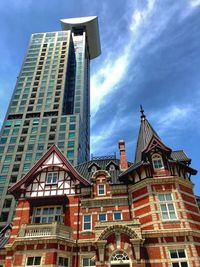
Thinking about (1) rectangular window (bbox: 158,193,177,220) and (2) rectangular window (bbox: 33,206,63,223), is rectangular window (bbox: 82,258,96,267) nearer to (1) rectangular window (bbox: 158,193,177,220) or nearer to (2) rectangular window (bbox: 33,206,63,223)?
(2) rectangular window (bbox: 33,206,63,223)

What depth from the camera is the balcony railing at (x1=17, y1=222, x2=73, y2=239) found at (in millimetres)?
21953

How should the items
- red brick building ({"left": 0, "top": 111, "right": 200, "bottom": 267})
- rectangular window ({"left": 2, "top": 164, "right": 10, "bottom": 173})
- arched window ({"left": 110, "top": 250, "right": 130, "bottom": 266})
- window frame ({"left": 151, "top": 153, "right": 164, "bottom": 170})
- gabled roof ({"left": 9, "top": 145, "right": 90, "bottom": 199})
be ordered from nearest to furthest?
arched window ({"left": 110, "top": 250, "right": 130, "bottom": 266}) → red brick building ({"left": 0, "top": 111, "right": 200, "bottom": 267}) → window frame ({"left": 151, "top": 153, "right": 164, "bottom": 170}) → gabled roof ({"left": 9, "top": 145, "right": 90, "bottom": 199}) → rectangular window ({"left": 2, "top": 164, "right": 10, "bottom": 173})

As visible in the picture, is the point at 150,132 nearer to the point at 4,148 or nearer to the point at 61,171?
the point at 61,171

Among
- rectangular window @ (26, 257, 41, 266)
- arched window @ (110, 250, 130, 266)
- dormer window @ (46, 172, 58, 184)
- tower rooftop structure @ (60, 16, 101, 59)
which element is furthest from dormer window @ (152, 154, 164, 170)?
tower rooftop structure @ (60, 16, 101, 59)

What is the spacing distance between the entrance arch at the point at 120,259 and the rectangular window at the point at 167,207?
4878 millimetres

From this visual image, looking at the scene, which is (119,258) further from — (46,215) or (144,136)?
(144,136)

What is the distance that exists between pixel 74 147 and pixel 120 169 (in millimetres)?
47714

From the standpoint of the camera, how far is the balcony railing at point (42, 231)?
2195 centimetres

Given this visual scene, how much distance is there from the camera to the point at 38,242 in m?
21.6

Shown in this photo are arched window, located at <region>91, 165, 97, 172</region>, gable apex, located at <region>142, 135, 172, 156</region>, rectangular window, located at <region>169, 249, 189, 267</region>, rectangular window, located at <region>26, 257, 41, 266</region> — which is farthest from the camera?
arched window, located at <region>91, 165, 97, 172</region>

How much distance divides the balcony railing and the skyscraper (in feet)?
142

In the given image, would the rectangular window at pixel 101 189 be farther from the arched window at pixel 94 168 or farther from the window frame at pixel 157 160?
the window frame at pixel 157 160

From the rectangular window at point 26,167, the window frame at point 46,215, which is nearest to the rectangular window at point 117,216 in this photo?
the window frame at point 46,215

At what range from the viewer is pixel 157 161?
26469 mm
